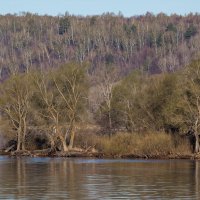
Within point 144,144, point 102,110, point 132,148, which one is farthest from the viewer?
point 102,110

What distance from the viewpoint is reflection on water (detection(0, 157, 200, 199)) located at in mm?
38800

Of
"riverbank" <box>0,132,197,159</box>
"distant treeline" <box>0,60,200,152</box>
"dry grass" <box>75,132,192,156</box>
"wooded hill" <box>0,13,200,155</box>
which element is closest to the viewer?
"riverbank" <box>0,132,197,159</box>

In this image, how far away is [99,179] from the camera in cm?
4831

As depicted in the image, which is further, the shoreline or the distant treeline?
the distant treeline

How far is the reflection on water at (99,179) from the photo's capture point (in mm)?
38800

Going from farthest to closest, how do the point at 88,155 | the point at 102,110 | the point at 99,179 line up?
the point at 102,110 < the point at 88,155 < the point at 99,179

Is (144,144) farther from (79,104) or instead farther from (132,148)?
(79,104)

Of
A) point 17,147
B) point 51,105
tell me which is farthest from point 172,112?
point 17,147

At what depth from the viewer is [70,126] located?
79.6m

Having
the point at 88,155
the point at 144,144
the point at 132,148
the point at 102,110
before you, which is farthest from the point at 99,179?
the point at 102,110

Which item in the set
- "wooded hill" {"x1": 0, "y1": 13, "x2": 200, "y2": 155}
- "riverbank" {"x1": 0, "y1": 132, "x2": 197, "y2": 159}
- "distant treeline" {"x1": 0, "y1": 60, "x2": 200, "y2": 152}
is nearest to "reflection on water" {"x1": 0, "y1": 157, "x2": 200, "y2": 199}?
"riverbank" {"x1": 0, "y1": 132, "x2": 197, "y2": 159}

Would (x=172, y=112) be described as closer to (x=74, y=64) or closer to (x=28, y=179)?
(x=74, y=64)

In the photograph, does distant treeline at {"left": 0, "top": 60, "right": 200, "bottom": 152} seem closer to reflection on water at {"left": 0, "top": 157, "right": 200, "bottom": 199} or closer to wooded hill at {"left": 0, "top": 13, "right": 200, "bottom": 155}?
wooded hill at {"left": 0, "top": 13, "right": 200, "bottom": 155}

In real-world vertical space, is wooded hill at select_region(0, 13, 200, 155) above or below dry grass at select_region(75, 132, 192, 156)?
above
